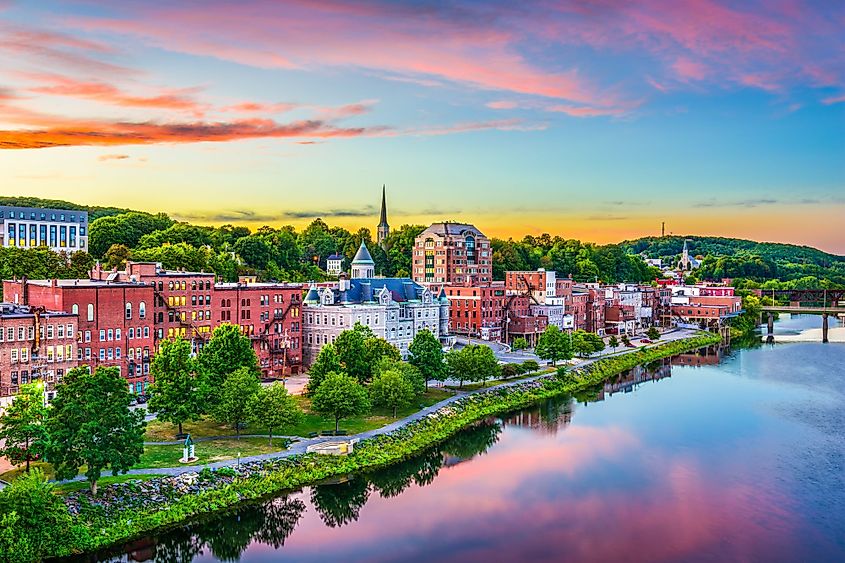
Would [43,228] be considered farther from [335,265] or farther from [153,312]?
[153,312]

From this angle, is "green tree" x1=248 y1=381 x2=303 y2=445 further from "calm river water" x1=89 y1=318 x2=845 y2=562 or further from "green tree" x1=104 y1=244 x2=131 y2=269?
"green tree" x1=104 y1=244 x2=131 y2=269

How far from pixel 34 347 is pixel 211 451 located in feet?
48.4

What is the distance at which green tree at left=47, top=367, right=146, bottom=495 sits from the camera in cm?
3244

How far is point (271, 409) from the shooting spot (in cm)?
4147

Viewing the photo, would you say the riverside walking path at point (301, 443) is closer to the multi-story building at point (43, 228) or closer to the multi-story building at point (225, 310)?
the multi-story building at point (225, 310)

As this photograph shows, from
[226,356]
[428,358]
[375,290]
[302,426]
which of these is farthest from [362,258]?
[302,426]

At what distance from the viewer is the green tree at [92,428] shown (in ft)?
106

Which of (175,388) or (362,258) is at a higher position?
(362,258)

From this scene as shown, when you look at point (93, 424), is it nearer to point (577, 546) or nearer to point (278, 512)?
point (278, 512)

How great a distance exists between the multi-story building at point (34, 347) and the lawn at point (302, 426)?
7114 mm

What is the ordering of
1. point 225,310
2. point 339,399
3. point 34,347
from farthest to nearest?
point 225,310
point 34,347
point 339,399

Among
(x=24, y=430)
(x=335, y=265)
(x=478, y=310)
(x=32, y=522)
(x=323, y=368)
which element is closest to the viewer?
(x=32, y=522)

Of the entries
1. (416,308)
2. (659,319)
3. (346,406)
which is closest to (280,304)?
(416,308)

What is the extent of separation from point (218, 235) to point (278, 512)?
283ft
